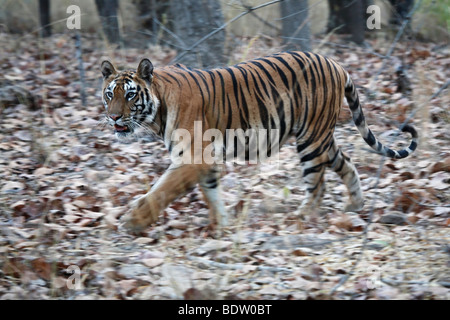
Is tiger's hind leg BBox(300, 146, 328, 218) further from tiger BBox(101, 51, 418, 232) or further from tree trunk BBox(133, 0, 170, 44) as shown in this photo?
tree trunk BBox(133, 0, 170, 44)

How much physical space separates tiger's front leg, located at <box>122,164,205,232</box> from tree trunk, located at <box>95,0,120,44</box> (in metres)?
6.54

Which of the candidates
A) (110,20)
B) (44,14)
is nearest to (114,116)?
(110,20)

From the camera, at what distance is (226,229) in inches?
190

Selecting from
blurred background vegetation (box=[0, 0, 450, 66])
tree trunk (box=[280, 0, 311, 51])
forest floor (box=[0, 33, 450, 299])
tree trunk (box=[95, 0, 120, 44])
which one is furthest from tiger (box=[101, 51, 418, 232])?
tree trunk (box=[95, 0, 120, 44])

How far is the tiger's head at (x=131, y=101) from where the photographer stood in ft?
15.7

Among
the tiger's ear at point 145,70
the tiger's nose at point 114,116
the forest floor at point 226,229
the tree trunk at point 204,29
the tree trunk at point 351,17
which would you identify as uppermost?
the tree trunk at point 351,17

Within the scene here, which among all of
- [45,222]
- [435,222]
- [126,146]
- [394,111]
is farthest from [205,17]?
[435,222]

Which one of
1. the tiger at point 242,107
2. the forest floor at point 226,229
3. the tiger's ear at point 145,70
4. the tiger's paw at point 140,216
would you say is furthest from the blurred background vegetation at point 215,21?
the tiger's paw at point 140,216

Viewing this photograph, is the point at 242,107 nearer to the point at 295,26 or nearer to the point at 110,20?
the point at 295,26

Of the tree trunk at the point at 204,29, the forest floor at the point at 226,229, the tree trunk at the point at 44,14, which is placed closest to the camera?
the forest floor at the point at 226,229

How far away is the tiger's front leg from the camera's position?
4488 millimetres

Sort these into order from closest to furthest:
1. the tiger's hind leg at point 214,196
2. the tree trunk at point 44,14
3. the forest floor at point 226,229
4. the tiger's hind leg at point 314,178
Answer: the forest floor at point 226,229 < the tiger's hind leg at point 214,196 < the tiger's hind leg at point 314,178 < the tree trunk at point 44,14

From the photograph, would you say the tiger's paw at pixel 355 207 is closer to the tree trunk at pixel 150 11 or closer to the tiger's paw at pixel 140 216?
the tiger's paw at pixel 140 216

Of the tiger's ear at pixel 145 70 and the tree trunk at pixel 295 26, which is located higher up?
the tree trunk at pixel 295 26
